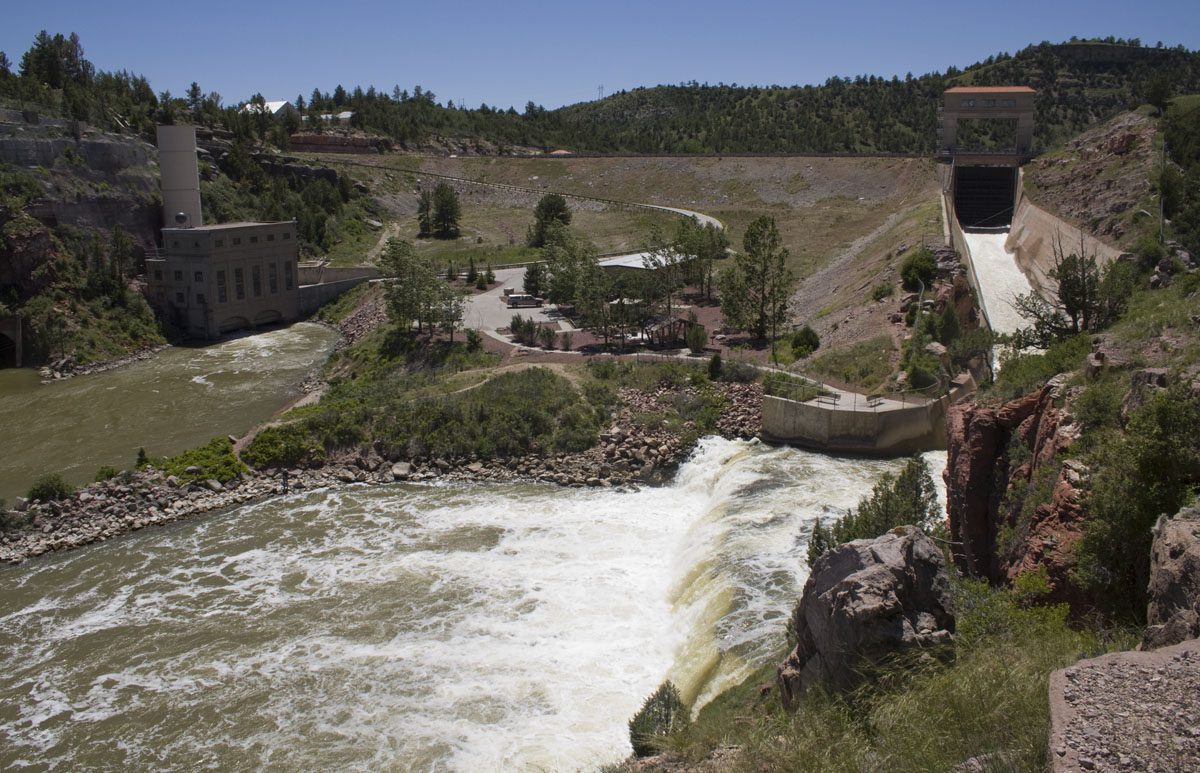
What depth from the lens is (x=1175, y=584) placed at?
9727 millimetres

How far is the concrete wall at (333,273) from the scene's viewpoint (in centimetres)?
6134

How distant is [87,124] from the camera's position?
202 feet

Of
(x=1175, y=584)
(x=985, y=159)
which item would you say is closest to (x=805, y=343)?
(x=1175, y=584)

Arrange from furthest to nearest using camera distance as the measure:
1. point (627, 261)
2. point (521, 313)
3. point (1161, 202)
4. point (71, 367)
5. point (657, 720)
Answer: point (627, 261) < point (521, 313) < point (71, 367) < point (1161, 202) < point (657, 720)

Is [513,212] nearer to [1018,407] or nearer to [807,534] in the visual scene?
[807,534]

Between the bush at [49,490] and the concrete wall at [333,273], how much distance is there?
110 ft

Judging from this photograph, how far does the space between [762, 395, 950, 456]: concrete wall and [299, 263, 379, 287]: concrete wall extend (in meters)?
38.8

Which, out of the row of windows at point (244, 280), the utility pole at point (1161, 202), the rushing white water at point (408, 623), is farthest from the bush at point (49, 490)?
the utility pole at point (1161, 202)

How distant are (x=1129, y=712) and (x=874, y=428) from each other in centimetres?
2337

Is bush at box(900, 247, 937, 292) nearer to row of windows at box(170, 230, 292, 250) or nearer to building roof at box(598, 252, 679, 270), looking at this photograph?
building roof at box(598, 252, 679, 270)

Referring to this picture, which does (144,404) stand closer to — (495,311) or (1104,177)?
(495,311)

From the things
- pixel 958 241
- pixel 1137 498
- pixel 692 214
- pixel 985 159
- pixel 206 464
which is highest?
pixel 985 159

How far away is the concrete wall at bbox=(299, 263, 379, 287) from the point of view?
6134 centimetres

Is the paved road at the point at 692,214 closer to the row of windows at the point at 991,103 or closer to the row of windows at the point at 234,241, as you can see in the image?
the row of windows at the point at 991,103
